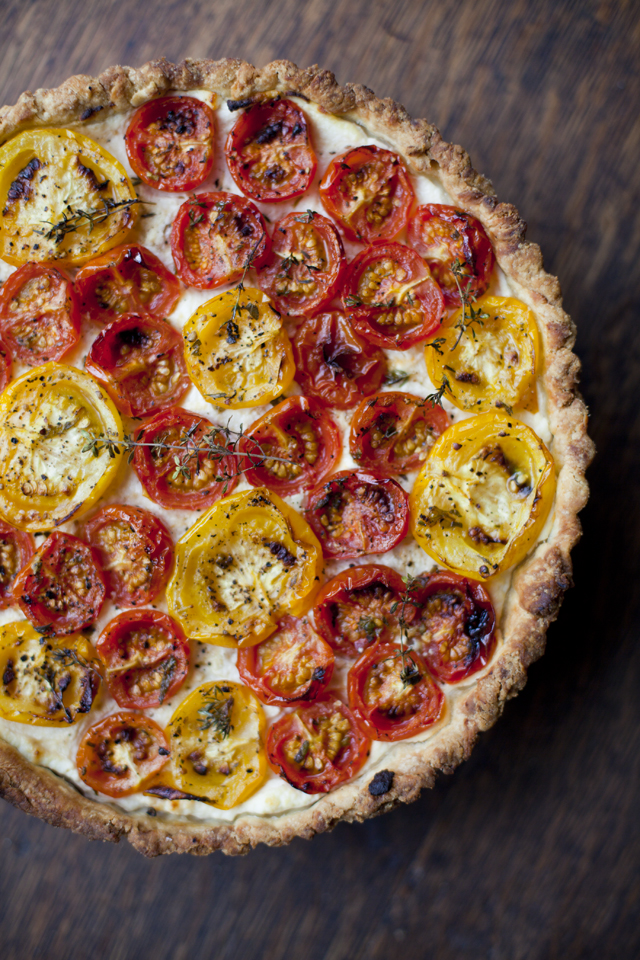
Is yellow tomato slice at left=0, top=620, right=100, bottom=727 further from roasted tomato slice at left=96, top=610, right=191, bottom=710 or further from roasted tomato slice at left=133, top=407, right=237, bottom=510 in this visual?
roasted tomato slice at left=133, top=407, right=237, bottom=510

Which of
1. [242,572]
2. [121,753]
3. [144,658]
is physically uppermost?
[242,572]

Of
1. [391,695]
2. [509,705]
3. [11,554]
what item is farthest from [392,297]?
[509,705]

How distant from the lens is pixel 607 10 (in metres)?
3.43

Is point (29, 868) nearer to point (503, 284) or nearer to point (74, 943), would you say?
point (74, 943)

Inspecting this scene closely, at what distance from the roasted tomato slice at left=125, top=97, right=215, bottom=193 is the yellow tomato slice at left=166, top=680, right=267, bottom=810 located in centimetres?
215

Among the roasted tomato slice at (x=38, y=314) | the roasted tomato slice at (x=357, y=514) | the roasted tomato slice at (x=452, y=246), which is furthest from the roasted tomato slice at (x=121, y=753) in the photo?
the roasted tomato slice at (x=452, y=246)

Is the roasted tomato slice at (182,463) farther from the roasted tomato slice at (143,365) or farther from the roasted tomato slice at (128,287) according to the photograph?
the roasted tomato slice at (128,287)

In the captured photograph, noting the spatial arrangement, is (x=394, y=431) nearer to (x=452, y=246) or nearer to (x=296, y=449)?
(x=296, y=449)

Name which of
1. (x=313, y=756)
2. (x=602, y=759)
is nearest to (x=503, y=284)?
(x=313, y=756)

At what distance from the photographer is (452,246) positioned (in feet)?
9.30

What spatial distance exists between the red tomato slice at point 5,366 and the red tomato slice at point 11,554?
23.4 inches

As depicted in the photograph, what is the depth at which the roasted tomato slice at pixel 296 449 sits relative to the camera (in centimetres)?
276

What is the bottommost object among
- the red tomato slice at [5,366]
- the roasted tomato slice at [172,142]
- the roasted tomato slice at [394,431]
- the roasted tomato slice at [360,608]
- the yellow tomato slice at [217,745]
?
the yellow tomato slice at [217,745]

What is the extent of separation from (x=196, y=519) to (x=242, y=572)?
1.01ft
